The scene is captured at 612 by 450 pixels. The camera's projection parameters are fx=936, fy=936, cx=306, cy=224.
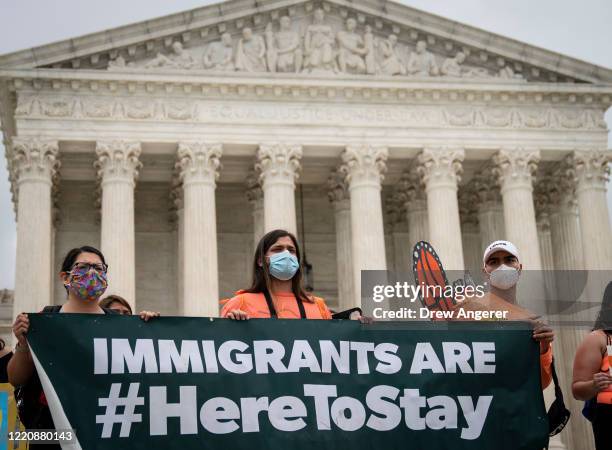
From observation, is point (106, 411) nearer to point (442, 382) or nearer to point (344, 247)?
point (442, 382)

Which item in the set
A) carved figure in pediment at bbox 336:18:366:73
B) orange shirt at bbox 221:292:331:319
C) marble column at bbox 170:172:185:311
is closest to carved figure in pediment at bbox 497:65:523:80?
carved figure in pediment at bbox 336:18:366:73

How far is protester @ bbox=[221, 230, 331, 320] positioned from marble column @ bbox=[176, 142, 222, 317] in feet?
65.2

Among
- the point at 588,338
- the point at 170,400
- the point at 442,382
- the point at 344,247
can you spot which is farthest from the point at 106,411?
the point at 344,247

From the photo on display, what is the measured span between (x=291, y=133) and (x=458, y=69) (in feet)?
22.4

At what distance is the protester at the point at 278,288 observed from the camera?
9867 mm

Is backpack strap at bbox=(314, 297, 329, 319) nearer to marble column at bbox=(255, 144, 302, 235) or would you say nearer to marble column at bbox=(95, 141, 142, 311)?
marble column at bbox=(95, 141, 142, 311)

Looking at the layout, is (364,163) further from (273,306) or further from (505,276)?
(273,306)

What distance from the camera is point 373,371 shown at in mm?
9180

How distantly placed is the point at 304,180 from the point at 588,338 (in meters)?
27.8

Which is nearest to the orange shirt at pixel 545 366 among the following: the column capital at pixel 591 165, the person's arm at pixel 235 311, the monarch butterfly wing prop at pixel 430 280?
the monarch butterfly wing prop at pixel 430 280

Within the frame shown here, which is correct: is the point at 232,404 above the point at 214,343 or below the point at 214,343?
below

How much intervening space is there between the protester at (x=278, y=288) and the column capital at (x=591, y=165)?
26.2 meters

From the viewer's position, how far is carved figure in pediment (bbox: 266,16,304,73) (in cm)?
3325

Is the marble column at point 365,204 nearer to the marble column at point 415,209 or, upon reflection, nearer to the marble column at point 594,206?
the marble column at point 415,209
